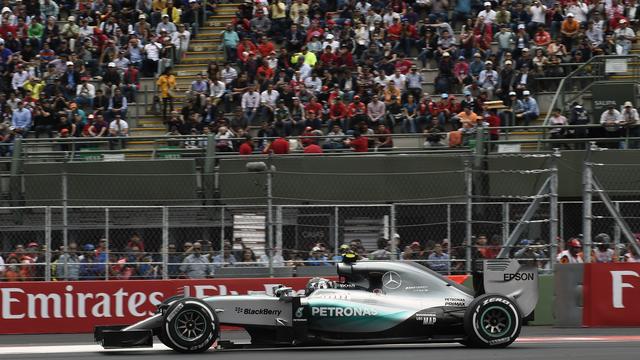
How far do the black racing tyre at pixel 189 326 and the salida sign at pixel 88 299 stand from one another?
4455 millimetres

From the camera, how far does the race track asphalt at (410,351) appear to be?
44.0ft

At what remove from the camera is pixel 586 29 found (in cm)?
2566

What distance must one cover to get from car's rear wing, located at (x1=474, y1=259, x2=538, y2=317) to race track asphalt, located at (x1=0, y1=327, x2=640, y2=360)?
58 centimetres

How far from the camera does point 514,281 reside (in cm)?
1455

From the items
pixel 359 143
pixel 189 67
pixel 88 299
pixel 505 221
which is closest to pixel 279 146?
pixel 359 143

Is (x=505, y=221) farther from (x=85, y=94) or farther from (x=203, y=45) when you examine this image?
(x=203, y=45)

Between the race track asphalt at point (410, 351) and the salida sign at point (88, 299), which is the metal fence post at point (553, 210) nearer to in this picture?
the race track asphalt at point (410, 351)

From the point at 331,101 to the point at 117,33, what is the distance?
667 centimetres

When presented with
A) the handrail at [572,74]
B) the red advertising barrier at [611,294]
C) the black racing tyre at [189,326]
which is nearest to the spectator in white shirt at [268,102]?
the handrail at [572,74]

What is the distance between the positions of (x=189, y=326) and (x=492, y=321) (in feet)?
11.9

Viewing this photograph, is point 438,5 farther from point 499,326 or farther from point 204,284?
point 499,326

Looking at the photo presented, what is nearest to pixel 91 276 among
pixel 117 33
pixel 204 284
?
pixel 204 284

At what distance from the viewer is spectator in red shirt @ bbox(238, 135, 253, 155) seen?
23.3 metres

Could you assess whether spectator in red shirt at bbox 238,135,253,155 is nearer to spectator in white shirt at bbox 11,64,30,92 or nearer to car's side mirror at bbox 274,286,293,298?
spectator in white shirt at bbox 11,64,30,92
